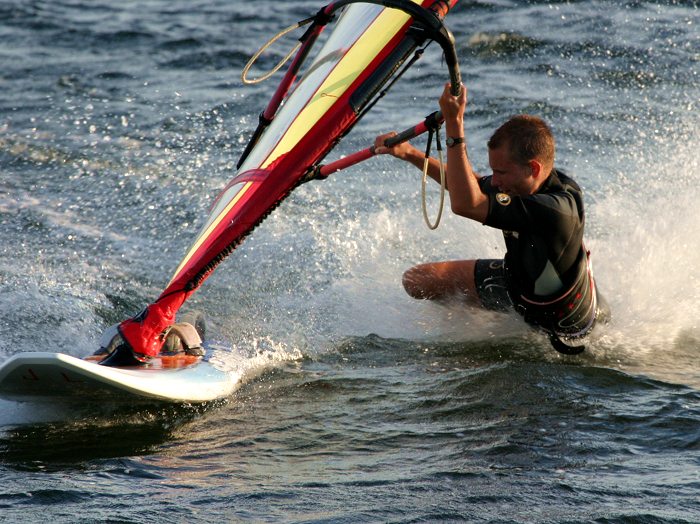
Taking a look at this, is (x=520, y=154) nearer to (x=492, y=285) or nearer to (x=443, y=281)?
(x=492, y=285)

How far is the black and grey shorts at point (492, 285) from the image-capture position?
493 cm

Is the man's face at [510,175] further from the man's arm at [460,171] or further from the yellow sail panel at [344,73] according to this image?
the yellow sail panel at [344,73]

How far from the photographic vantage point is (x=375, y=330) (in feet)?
17.3

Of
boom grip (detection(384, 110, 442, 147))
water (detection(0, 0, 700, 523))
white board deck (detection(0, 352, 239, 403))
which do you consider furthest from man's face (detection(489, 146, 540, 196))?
white board deck (detection(0, 352, 239, 403))

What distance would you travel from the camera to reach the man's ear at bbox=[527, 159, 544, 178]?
416cm

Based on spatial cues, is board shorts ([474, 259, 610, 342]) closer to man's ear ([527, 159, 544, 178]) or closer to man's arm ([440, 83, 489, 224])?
man's ear ([527, 159, 544, 178])

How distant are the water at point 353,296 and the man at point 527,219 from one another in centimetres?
24

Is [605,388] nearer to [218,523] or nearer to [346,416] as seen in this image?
[346,416]

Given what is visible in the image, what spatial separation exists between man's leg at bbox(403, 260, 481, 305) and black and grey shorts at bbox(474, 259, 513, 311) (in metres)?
0.04

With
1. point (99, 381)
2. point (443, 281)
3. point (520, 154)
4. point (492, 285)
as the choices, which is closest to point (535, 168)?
point (520, 154)

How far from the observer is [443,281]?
5145 mm

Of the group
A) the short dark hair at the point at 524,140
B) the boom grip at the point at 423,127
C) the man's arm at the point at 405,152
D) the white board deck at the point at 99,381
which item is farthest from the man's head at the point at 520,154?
the white board deck at the point at 99,381

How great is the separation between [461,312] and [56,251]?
282cm

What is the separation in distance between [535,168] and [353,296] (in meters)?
1.90
